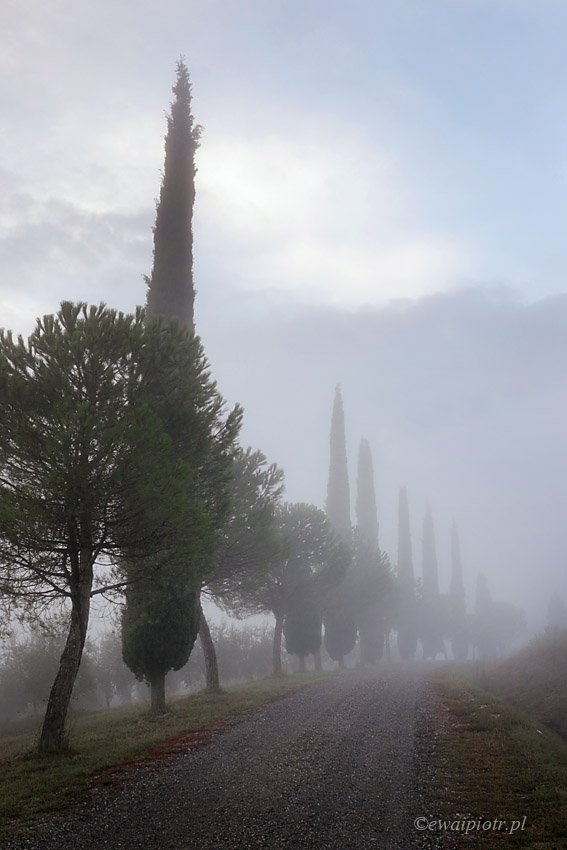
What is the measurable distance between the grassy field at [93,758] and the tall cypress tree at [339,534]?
2959cm

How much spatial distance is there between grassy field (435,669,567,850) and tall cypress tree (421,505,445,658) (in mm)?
77732

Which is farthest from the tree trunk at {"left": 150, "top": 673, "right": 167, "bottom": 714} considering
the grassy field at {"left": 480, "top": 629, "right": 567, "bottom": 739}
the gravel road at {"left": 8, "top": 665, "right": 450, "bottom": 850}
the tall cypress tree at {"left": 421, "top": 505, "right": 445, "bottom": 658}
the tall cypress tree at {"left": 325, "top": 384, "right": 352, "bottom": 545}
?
the tall cypress tree at {"left": 421, "top": 505, "right": 445, "bottom": 658}

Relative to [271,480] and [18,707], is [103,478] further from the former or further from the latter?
[18,707]

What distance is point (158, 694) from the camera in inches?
766

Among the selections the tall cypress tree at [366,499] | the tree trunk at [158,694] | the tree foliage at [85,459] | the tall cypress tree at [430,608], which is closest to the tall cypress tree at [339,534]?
the tall cypress tree at [366,499]

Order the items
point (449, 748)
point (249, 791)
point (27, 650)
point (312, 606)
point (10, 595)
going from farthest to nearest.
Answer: point (312, 606) → point (27, 650) → point (10, 595) → point (449, 748) → point (249, 791)

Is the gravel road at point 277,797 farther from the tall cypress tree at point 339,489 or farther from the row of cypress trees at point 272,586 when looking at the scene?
the tall cypress tree at point 339,489

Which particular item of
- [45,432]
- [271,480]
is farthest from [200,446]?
[271,480]

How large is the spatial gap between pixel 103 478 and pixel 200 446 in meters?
3.46

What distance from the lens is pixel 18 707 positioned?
34969 mm

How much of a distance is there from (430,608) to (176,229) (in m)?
80.5

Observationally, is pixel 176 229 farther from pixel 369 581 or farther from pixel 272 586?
pixel 369 581

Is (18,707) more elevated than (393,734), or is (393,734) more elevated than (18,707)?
(393,734)

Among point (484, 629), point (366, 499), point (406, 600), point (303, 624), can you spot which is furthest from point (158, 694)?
point (484, 629)
